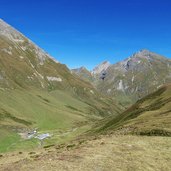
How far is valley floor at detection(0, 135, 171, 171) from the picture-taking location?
1385 inches

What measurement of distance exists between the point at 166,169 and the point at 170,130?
23.6 meters

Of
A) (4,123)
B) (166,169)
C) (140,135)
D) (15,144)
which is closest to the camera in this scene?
(166,169)

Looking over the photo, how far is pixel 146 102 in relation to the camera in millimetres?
161000

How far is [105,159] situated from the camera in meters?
38.5

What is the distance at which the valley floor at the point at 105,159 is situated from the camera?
115 ft

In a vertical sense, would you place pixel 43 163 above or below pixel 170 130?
below

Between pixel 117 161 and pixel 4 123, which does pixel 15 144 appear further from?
pixel 117 161

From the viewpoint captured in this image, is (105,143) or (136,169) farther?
(105,143)

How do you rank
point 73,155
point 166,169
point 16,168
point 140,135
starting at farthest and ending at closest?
point 140,135 < point 73,155 < point 166,169 < point 16,168

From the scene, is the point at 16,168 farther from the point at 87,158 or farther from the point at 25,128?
the point at 25,128

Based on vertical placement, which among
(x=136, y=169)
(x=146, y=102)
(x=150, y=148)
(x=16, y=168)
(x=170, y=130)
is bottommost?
(x=16, y=168)

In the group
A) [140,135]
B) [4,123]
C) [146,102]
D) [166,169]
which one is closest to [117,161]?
[166,169]

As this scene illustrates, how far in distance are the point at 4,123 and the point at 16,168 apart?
163889 mm

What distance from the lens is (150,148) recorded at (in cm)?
4597
